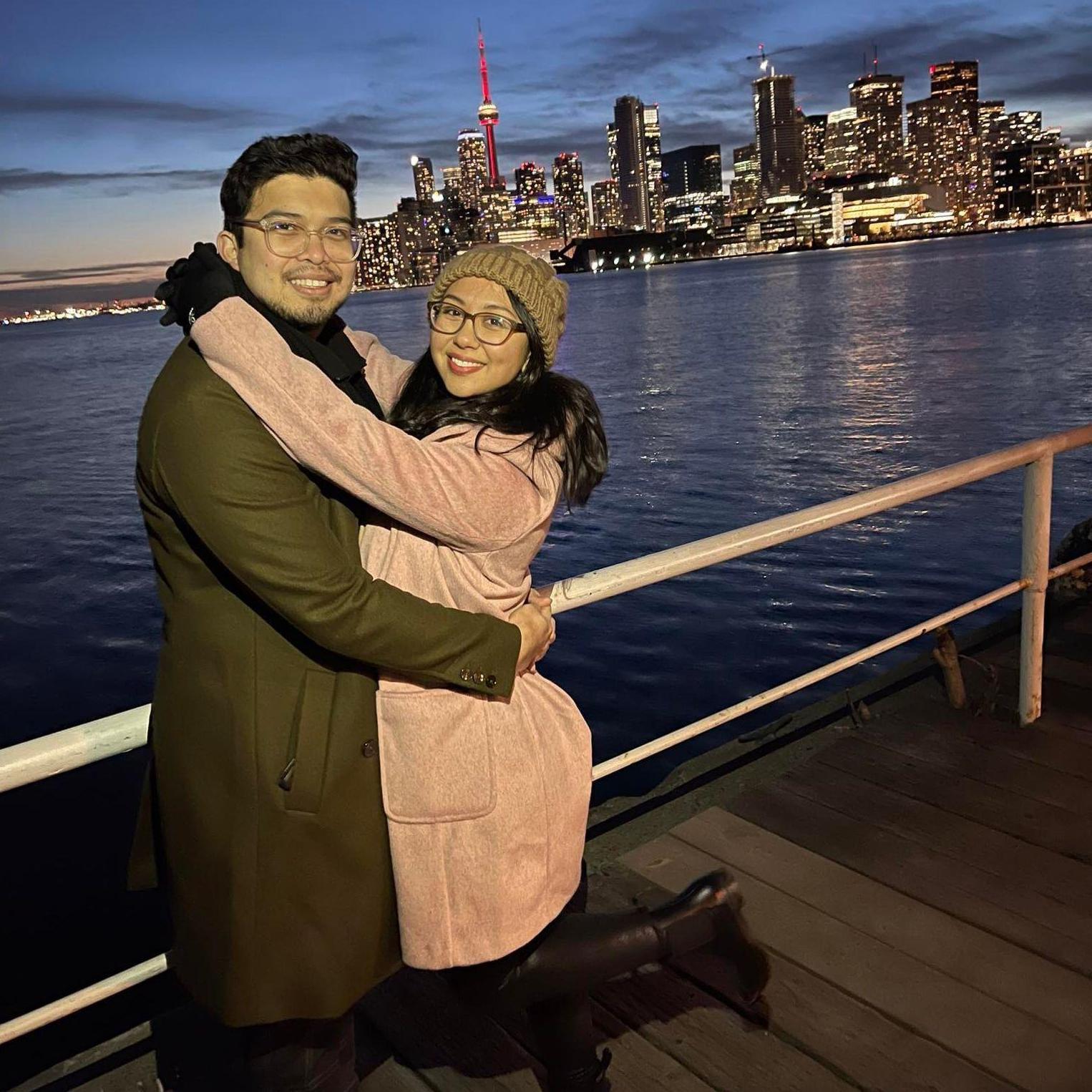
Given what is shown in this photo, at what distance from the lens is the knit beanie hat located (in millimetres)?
1883

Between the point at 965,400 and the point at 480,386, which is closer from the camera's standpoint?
the point at 480,386

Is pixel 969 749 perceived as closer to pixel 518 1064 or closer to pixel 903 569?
pixel 518 1064

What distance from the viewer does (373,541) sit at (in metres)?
1.79

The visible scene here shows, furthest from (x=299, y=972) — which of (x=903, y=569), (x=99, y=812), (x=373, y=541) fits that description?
(x=903, y=569)

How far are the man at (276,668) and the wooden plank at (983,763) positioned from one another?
248cm

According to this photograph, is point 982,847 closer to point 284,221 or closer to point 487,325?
point 487,325

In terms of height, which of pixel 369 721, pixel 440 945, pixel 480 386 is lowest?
pixel 440 945

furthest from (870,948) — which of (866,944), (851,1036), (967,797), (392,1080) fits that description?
(392,1080)

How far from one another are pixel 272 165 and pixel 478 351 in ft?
1.60

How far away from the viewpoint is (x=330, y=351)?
1.86 meters

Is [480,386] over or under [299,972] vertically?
over

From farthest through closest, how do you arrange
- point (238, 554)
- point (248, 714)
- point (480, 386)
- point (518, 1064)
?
1. point (518, 1064)
2. point (480, 386)
3. point (248, 714)
4. point (238, 554)

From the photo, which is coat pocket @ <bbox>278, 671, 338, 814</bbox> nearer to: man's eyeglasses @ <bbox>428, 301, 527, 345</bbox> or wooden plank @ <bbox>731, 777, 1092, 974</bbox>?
man's eyeglasses @ <bbox>428, 301, 527, 345</bbox>

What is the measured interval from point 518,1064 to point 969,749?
2.27 metres
